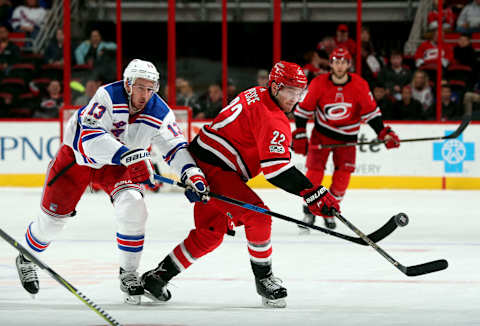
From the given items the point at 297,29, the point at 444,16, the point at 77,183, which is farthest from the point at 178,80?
the point at 77,183

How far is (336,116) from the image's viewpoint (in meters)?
6.11

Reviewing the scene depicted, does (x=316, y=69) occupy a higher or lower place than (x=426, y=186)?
higher

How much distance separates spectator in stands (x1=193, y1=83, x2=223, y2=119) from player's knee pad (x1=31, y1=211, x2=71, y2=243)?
5449mm

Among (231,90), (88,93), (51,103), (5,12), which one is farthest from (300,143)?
(5,12)

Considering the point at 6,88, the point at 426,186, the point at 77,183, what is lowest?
the point at 426,186

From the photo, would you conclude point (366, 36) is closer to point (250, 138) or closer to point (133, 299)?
point (250, 138)

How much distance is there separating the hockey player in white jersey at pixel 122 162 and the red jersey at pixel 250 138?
0.11m

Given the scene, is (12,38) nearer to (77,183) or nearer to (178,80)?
(178,80)

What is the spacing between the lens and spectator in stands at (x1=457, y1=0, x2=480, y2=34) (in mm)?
9869

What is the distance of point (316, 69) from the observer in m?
9.70

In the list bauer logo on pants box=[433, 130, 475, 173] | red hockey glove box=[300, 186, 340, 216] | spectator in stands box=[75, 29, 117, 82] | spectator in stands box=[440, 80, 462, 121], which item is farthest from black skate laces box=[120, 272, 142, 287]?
spectator in stands box=[75, 29, 117, 82]

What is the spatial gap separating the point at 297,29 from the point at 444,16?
1953mm

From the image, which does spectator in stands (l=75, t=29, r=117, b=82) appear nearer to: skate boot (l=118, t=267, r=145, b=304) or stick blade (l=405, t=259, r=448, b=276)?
skate boot (l=118, t=267, r=145, b=304)

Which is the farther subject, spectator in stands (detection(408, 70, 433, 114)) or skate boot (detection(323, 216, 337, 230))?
Answer: spectator in stands (detection(408, 70, 433, 114))
